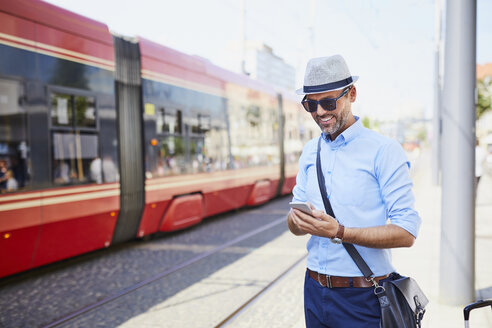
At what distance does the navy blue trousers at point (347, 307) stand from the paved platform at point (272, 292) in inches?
92.0

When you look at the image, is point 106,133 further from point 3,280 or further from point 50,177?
point 3,280

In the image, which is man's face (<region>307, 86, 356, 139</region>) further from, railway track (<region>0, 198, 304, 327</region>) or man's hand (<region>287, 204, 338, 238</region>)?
railway track (<region>0, 198, 304, 327</region>)

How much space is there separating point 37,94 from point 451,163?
4.59m

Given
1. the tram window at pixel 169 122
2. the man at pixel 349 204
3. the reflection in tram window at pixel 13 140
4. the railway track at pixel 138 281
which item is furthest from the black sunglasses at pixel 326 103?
the tram window at pixel 169 122

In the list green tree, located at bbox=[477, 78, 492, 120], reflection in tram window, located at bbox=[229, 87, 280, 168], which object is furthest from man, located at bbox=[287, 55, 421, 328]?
green tree, located at bbox=[477, 78, 492, 120]

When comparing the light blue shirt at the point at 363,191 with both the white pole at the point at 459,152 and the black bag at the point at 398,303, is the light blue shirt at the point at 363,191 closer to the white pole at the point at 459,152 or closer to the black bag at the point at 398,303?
the black bag at the point at 398,303

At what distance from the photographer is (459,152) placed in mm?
4305

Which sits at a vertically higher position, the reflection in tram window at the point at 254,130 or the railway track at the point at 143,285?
the reflection in tram window at the point at 254,130

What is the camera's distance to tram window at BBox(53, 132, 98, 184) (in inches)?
225

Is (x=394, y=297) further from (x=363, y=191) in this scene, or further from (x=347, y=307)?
(x=363, y=191)

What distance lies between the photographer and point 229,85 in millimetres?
10477

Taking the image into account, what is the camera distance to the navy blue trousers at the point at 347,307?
6.24ft

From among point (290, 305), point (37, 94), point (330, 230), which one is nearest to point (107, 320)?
point (290, 305)

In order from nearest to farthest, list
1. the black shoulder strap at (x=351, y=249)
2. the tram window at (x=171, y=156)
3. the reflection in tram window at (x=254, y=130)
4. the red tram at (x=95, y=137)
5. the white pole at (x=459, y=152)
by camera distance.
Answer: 1. the black shoulder strap at (x=351, y=249)
2. the white pole at (x=459, y=152)
3. the red tram at (x=95, y=137)
4. the tram window at (x=171, y=156)
5. the reflection in tram window at (x=254, y=130)
